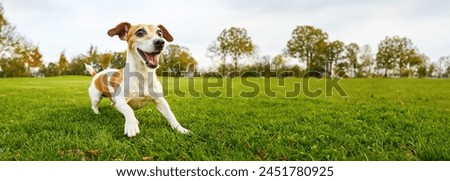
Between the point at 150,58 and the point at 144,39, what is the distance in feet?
0.69

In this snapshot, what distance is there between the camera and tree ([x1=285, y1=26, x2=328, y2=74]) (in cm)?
2033

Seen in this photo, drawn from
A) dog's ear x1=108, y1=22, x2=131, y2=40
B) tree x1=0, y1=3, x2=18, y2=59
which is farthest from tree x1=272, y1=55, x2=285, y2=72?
dog's ear x1=108, y1=22, x2=131, y2=40

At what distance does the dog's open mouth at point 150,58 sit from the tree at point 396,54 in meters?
20.7

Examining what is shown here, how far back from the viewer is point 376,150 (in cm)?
269

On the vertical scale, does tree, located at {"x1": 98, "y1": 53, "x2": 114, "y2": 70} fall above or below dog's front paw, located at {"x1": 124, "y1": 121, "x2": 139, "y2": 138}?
above

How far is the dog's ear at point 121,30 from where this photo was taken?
3831 millimetres

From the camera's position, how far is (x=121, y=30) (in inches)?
154

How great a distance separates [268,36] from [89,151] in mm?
5531

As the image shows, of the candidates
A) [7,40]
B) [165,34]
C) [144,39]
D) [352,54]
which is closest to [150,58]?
[144,39]

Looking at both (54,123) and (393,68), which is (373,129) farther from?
(393,68)

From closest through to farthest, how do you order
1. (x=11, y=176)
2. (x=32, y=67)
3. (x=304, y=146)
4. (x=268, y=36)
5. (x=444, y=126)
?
(x=11, y=176), (x=304, y=146), (x=444, y=126), (x=268, y=36), (x=32, y=67)

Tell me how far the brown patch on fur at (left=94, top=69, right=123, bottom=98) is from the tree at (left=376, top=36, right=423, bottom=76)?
20461 millimetres

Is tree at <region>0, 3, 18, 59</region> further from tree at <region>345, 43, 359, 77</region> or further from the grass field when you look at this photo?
tree at <region>345, 43, 359, 77</region>

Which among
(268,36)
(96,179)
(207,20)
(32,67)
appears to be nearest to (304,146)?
(96,179)
